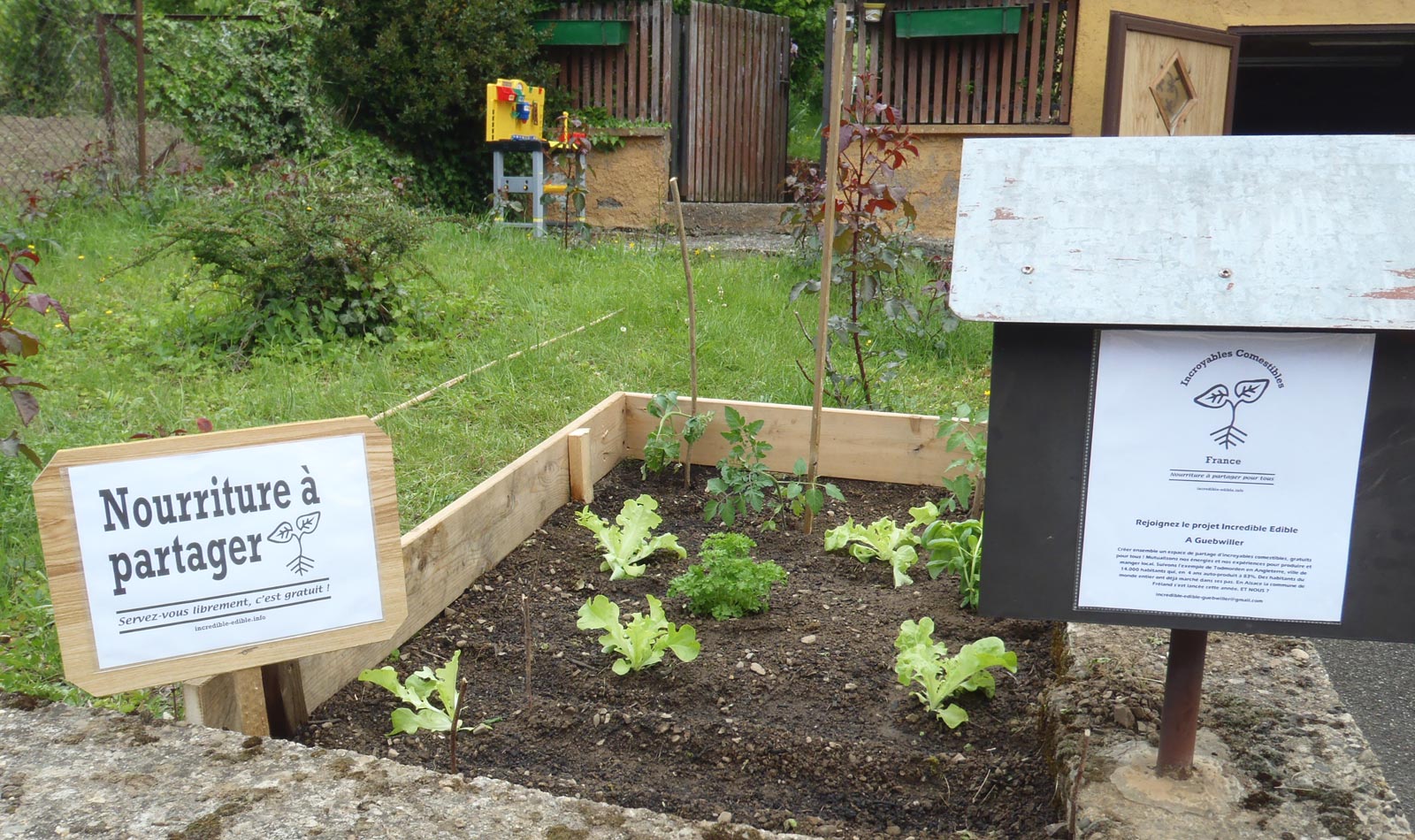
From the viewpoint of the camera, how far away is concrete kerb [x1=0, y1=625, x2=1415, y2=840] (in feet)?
5.00

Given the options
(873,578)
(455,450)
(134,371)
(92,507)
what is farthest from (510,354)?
(92,507)

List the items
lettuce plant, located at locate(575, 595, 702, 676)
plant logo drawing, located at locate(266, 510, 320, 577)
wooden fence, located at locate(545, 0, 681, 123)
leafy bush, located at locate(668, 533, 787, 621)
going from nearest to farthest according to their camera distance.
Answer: plant logo drawing, located at locate(266, 510, 320, 577) → lettuce plant, located at locate(575, 595, 702, 676) → leafy bush, located at locate(668, 533, 787, 621) → wooden fence, located at locate(545, 0, 681, 123)

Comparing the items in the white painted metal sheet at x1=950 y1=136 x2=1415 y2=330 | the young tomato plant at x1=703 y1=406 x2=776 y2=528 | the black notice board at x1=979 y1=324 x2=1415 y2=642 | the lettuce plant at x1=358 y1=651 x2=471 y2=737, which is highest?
the white painted metal sheet at x1=950 y1=136 x2=1415 y2=330

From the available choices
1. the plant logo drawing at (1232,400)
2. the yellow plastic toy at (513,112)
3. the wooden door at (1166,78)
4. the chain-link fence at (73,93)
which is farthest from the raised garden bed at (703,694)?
the chain-link fence at (73,93)

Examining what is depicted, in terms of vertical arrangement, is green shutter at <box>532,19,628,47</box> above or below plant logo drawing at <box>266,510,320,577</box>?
above

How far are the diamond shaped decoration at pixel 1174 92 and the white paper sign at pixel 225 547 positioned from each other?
6.21m

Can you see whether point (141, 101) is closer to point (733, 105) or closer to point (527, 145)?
point (527, 145)

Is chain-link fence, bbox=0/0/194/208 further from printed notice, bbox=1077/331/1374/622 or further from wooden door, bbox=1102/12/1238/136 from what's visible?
printed notice, bbox=1077/331/1374/622

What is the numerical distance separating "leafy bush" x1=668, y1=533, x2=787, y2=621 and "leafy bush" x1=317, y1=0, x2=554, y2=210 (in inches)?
302

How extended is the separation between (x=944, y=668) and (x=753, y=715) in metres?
0.41

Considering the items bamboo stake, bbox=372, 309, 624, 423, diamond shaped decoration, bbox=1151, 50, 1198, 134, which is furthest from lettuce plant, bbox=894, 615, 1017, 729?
diamond shaped decoration, bbox=1151, 50, 1198, 134

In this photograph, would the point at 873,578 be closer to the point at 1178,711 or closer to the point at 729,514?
the point at 729,514

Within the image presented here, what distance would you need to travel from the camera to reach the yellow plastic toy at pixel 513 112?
874 centimetres

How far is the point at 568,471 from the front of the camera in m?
3.48
